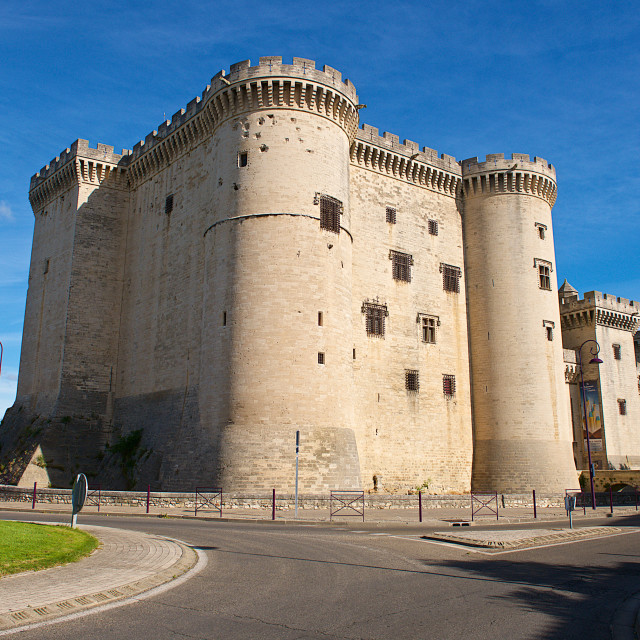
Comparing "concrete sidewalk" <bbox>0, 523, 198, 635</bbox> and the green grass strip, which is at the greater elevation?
the green grass strip

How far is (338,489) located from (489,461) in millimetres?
11618

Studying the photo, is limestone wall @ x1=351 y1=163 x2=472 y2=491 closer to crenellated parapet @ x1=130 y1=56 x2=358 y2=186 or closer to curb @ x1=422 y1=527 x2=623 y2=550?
crenellated parapet @ x1=130 y1=56 x2=358 y2=186

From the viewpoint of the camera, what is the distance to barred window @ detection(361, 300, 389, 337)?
30844 millimetres

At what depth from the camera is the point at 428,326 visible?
3341cm

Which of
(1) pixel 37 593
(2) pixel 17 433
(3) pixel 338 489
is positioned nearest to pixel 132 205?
(2) pixel 17 433

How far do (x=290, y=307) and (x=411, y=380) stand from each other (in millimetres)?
9067

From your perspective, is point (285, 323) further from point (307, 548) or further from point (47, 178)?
point (47, 178)

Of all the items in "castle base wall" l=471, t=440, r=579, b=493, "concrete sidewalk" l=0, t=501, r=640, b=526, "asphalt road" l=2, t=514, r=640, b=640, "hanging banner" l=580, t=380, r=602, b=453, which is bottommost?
"asphalt road" l=2, t=514, r=640, b=640

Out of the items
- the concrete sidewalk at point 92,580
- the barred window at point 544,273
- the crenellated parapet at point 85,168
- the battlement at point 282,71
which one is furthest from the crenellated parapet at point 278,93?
the concrete sidewalk at point 92,580

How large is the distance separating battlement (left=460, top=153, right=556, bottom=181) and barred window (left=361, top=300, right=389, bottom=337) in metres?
10.6

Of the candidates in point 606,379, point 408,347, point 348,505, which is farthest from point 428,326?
point 606,379

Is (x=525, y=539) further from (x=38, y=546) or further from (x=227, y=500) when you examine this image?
(x=227, y=500)

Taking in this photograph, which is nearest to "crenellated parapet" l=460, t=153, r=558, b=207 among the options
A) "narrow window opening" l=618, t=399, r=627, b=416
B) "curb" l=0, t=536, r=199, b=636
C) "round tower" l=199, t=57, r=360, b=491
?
"round tower" l=199, t=57, r=360, b=491

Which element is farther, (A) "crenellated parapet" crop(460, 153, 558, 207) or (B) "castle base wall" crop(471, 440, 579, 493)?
(A) "crenellated parapet" crop(460, 153, 558, 207)
